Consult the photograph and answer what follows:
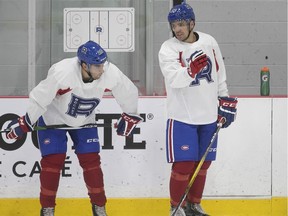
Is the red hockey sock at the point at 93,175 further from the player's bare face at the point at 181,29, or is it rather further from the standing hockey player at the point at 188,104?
the player's bare face at the point at 181,29

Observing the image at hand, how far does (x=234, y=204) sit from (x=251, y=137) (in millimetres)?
366

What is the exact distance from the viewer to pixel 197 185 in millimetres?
3457

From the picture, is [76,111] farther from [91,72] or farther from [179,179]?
[179,179]

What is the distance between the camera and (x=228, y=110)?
3424 mm

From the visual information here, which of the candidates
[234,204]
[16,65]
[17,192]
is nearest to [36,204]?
[17,192]

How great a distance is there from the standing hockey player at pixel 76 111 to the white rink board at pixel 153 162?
14.5 inches

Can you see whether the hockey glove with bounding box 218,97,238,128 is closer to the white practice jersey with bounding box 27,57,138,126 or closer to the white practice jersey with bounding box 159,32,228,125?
the white practice jersey with bounding box 159,32,228,125

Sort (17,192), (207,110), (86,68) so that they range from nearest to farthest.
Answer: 1. (86,68)
2. (207,110)
3. (17,192)

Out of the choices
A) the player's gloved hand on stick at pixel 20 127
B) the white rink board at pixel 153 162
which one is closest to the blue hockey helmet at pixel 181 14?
the white rink board at pixel 153 162

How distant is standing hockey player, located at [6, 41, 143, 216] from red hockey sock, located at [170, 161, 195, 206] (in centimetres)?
30

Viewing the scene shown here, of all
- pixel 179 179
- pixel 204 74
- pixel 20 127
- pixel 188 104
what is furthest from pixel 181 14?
pixel 20 127

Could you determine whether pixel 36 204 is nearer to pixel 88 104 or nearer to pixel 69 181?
pixel 69 181

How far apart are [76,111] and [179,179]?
581 millimetres

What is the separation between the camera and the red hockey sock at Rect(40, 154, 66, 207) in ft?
10.8
